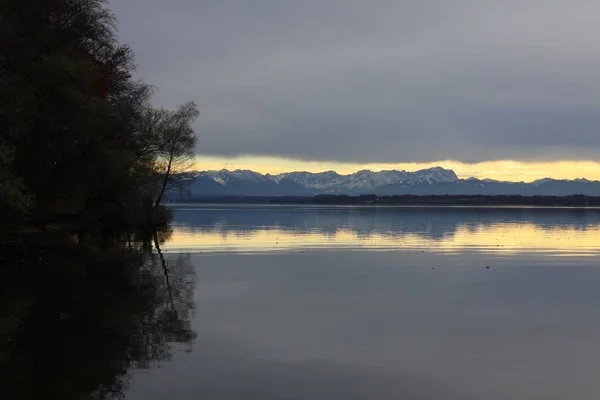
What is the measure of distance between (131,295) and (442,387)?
11.9 metres

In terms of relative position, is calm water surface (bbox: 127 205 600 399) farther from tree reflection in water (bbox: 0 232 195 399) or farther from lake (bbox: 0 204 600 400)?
tree reflection in water (bbox: 0 232 195 399)

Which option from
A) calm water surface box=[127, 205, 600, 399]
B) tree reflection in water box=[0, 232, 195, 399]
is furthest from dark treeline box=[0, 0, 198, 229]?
calm water surface box=[127, 205, 600, 399]

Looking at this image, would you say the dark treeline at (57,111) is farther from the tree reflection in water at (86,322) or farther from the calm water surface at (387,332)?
the calm water surface at (387,332)

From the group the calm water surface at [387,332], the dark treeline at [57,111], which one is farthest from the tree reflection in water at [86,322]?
the dark treeline at [57,111]

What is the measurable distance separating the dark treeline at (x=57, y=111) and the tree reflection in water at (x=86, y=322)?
23.3 feet

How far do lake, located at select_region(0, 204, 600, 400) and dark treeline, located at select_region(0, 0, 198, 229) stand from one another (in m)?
8.02

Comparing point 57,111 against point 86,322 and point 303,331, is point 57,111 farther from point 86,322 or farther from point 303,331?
point 303,331

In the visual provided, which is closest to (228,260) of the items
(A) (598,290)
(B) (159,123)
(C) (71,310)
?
(C) (71,310)

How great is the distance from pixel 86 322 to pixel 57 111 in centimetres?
2212

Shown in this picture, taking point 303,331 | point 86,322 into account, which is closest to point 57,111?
point 86,322

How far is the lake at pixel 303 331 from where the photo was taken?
11.1 m

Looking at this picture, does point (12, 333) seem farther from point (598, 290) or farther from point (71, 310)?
point (598, 290)

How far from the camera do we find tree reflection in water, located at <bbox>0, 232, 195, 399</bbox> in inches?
439

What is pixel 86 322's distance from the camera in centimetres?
1578
